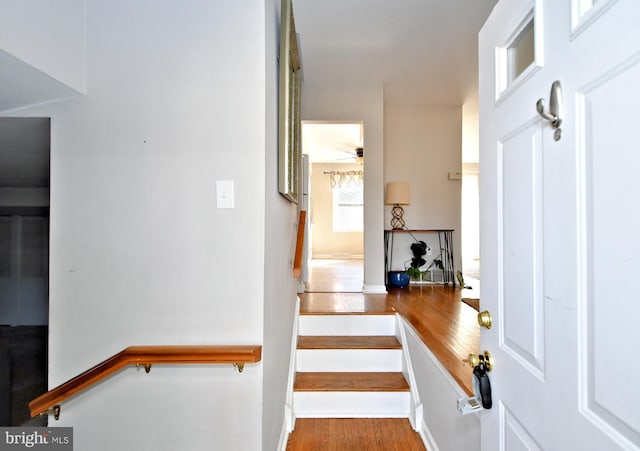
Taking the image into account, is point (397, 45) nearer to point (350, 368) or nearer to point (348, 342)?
point (348, 342)

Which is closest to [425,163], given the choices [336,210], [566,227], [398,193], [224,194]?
[398,193]

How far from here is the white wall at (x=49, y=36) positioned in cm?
108

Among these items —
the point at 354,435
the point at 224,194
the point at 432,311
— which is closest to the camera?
the point at 224,194

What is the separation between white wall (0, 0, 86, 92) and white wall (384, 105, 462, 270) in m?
4.00

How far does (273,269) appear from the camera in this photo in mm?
1595

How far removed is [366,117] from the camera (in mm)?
4172

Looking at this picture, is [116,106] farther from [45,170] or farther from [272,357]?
[45,170]

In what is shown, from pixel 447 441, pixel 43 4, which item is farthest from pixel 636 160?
pixel 43 4

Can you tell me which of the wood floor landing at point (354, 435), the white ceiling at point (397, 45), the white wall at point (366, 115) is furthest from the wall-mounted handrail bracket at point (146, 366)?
the white wall at point (366, 115)

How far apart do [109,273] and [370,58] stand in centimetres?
325

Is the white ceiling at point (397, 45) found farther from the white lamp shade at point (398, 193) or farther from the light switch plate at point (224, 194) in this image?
the light switch plate at point (224, 194)

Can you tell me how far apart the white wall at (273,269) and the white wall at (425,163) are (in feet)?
10.5

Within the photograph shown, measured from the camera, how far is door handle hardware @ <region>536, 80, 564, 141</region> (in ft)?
2.06

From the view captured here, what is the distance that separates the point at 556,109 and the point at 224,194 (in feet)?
3.76
